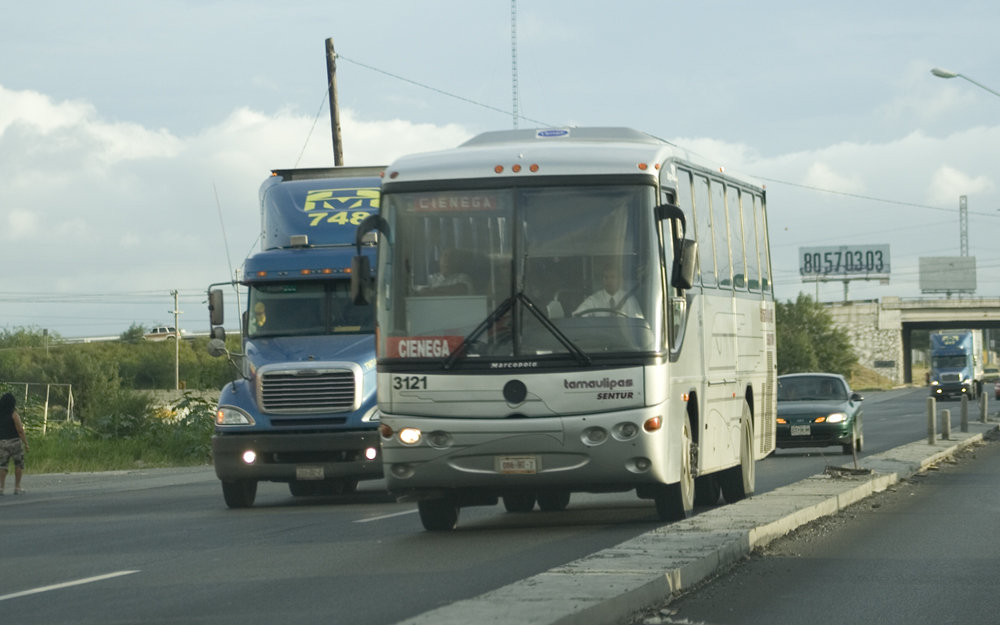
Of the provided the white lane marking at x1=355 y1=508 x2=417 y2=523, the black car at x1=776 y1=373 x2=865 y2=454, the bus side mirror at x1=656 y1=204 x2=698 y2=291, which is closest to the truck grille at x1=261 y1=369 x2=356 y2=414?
the white lane marking at x1=355 y1=508 x2=417 y2=523

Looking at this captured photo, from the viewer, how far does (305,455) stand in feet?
61.0

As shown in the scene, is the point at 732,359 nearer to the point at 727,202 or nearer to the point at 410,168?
the point at 727,202

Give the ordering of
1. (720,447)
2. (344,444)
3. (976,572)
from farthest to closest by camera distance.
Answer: (344,444)
(720,447)
(976,572)

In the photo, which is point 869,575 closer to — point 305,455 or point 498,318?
point 498,318

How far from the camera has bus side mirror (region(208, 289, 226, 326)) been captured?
19500 mm

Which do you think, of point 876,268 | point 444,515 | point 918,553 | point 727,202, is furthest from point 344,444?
point 876,268

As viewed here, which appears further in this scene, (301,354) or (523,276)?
(301,354)

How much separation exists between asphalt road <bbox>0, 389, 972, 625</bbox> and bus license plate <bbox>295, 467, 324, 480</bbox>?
16.7 inches

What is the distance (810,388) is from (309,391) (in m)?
15.4

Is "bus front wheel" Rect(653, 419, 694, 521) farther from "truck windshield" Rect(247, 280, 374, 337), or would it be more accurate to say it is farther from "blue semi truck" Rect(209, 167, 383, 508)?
"truck windshield" Rect(247, 280, 374, 337)

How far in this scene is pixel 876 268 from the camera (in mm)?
151750

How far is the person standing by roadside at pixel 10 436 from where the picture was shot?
24797 millimetres

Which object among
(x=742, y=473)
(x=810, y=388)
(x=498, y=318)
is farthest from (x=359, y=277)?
(x=810, y=388)

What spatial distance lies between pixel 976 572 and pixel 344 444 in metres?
9.04
